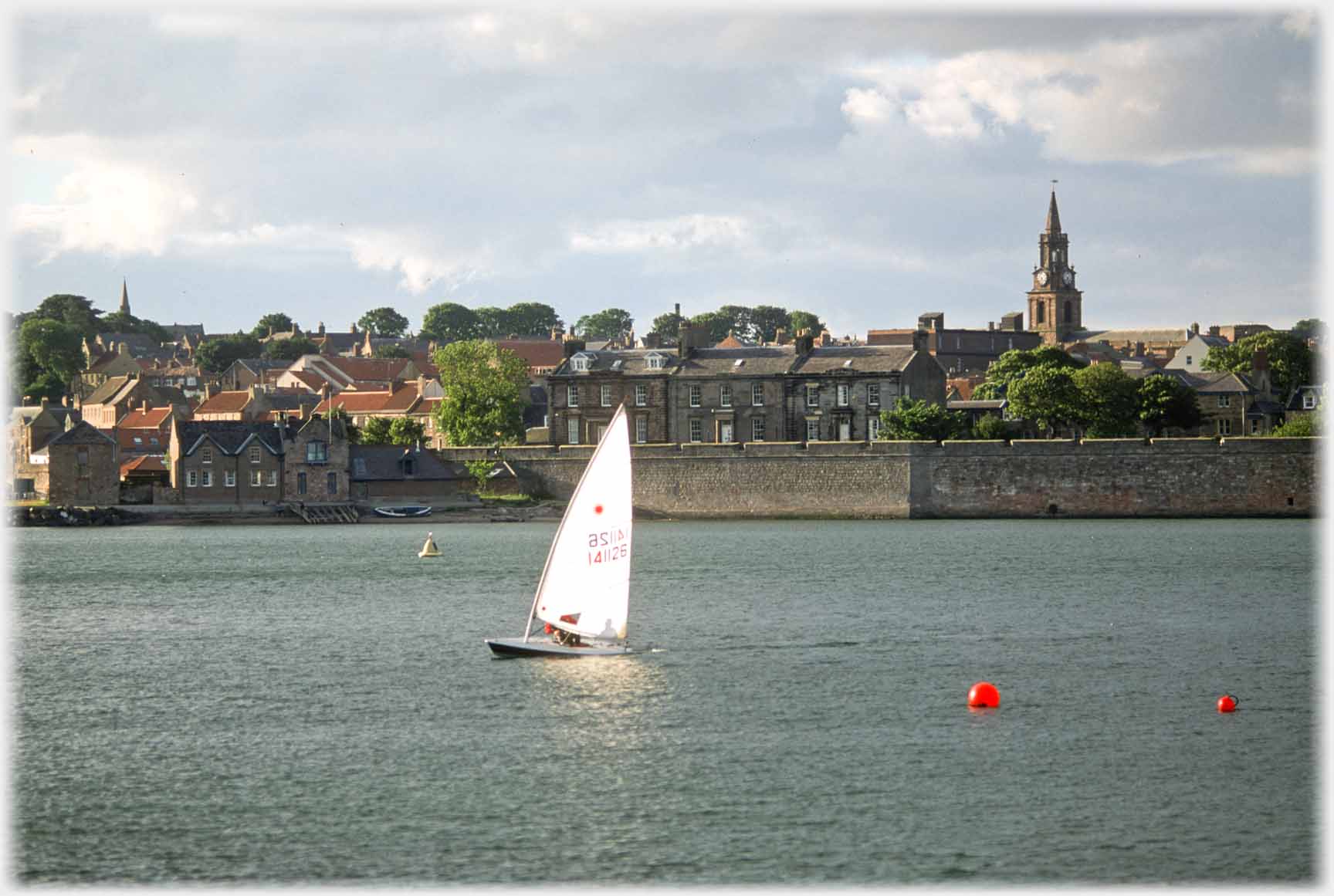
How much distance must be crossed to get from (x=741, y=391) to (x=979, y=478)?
15.7 m

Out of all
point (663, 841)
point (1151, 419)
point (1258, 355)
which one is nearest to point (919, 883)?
point (663, 841)

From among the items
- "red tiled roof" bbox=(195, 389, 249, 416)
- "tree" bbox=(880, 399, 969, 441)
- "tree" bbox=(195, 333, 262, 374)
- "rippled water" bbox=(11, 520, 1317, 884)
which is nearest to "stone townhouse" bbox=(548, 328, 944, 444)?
"tree" bbox=(880, 399, 969, 441)

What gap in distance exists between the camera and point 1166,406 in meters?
98.4

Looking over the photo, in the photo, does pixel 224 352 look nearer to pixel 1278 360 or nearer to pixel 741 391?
pixel 1278 360

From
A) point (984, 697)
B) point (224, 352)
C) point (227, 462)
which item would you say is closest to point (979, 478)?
point (227, 462)

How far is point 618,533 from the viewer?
34656 millimetres

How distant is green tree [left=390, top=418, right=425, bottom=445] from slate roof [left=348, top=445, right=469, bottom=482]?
1108 cm

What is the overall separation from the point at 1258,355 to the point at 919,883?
355 ft

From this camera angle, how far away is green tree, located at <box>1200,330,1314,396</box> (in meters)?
128

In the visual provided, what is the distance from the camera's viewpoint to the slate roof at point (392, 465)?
93.6 meters

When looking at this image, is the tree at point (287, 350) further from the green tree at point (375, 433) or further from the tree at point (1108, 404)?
the tree at point (1108, 404)

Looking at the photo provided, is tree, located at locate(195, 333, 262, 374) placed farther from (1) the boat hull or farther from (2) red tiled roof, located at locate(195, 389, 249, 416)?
(1) the boat hull

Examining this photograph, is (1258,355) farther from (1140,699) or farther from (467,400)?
(1140,699)

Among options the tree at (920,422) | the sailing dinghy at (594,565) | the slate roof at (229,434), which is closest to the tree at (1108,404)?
the tree at (920,422)
